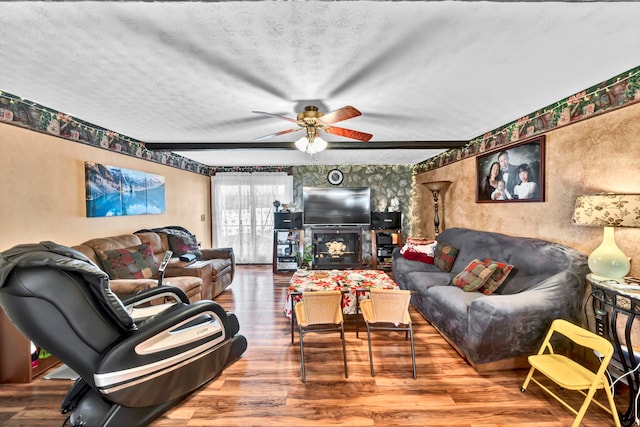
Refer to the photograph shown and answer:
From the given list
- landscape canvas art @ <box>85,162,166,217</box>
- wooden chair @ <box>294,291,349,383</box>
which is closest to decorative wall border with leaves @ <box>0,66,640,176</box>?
landscape canvas art @ <box>85,162,166,217</box>

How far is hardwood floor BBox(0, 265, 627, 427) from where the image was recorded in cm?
170

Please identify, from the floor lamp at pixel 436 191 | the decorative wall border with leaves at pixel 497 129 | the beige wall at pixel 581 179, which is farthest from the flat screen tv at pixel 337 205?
the beige wall at pixel 581 179

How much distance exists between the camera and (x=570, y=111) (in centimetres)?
238

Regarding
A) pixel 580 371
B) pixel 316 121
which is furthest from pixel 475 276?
pixel 316 121

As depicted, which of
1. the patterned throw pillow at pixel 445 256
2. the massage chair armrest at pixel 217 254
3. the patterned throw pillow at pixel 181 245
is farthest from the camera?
the massage chair armrest at pixel 217 254

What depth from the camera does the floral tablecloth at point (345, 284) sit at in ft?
9.21

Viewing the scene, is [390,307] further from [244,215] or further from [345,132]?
[244,215]

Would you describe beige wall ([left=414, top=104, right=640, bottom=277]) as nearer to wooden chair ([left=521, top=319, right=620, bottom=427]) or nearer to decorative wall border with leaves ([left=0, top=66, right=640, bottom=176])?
decorative wall border with leaves ([left=0, top=66, right=640, bottom=176])

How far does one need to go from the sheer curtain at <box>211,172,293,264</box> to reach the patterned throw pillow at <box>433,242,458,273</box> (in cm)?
360

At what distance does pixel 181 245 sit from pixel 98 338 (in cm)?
285

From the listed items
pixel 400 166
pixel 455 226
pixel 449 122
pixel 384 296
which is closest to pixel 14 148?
pixel 384 296

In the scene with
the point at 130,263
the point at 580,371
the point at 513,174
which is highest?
the point at 513,174

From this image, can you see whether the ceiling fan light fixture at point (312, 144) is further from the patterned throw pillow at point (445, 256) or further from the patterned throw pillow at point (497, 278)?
the patterned throw pillow at point (445, 256)

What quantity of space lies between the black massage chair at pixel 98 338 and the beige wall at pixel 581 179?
122 inches
